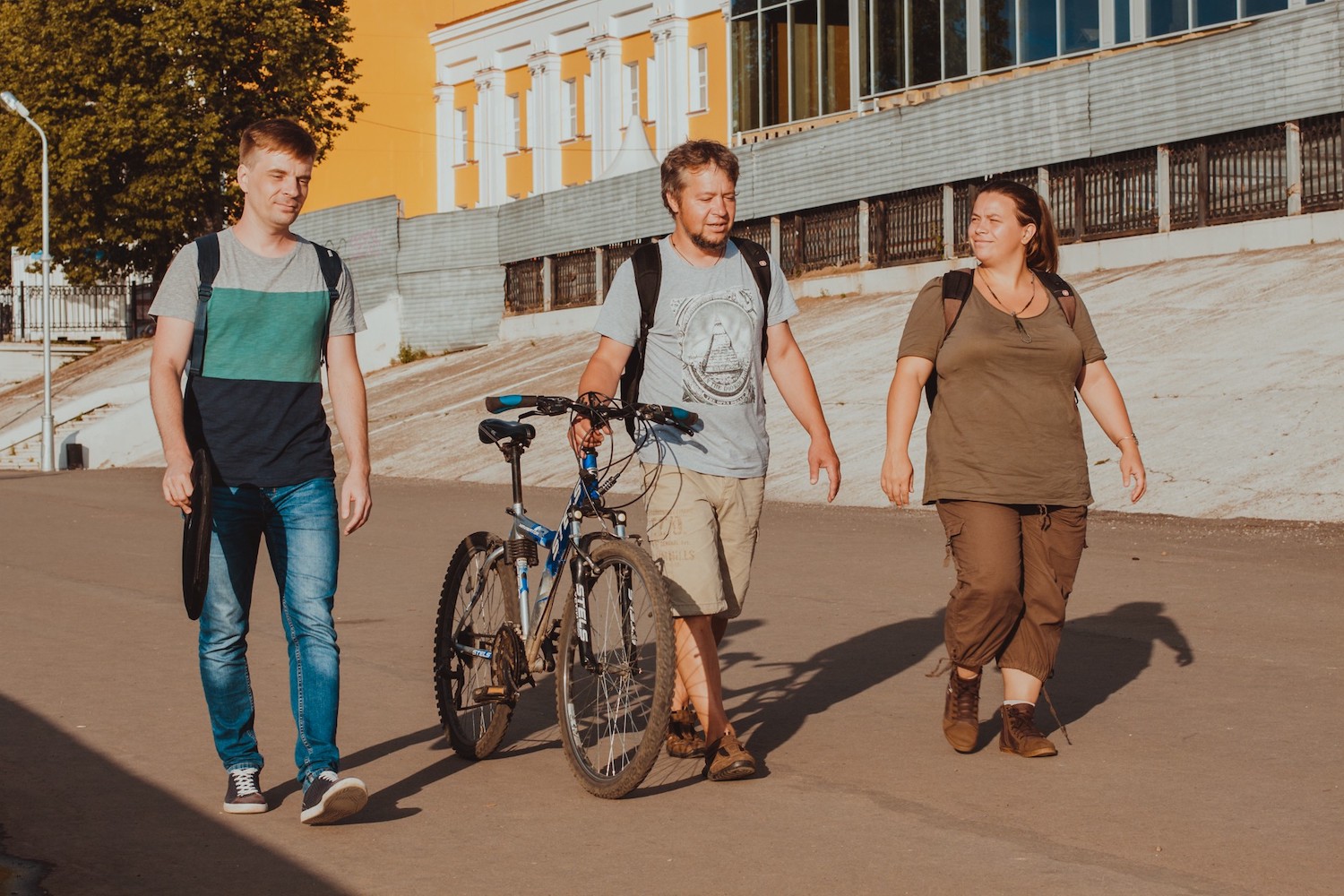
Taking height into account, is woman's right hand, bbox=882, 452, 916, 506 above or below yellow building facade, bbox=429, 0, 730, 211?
below

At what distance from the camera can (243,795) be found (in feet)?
19.0

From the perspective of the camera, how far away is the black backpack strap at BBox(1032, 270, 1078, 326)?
673 cm

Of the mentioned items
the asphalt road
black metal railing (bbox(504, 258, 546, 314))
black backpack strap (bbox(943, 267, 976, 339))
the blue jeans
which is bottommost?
the asphalt road

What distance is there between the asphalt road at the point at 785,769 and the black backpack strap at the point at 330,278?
147 centimetres

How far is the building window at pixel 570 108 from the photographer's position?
55.8 m

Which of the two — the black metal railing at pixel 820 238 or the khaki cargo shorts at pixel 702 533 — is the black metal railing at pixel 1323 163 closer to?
the black metal railing at pixel 820 238

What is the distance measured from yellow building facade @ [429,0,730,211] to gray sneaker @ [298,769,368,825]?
3995cm

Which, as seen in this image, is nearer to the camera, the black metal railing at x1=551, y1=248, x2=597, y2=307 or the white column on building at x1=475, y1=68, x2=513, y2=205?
the black metal railing at x1=551, y1=248, x2=597, y2=307

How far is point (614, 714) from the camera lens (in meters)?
6.06

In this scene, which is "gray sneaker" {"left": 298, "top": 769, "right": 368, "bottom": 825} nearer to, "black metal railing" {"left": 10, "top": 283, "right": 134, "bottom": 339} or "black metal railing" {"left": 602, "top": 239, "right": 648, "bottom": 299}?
"black metal railing" {"left": 602, "top": 239, "right": 648, "bottom": 299}

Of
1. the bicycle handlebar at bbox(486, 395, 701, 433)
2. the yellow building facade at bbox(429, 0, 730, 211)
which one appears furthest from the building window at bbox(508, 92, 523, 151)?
the bicycle handlebar at bbox(486, 395, 701, 433)

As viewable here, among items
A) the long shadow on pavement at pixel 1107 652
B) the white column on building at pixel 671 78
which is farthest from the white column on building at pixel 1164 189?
the white column on building at pixel 671 78

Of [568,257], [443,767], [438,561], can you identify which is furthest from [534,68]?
[443,767]

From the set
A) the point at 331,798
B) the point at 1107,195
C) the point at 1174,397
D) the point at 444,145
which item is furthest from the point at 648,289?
the point at 444,145
